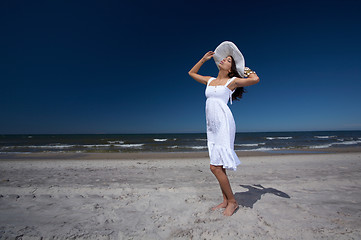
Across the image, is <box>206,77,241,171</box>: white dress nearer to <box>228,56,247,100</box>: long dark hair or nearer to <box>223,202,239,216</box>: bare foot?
<box>228,56,247,100</box>: long dark hair

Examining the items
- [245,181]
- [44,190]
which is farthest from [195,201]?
[44,190]

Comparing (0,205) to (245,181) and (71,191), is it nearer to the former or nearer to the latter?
(71,191)

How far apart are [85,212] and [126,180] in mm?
2187

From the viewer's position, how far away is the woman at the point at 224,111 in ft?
8.05

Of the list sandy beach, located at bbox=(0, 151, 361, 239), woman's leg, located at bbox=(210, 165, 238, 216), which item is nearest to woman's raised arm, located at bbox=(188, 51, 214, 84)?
woman's leg, located at bbox=(210, 165, 238, 216)

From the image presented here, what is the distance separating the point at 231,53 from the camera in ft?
8.77

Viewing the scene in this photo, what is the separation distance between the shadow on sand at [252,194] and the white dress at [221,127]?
1162 millimetres

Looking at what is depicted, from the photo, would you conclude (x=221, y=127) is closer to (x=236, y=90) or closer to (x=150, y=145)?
(x=236, y=90)

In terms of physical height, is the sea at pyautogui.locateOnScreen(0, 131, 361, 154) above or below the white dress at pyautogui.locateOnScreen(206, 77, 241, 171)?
below

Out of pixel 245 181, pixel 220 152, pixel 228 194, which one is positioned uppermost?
pixel 220 152

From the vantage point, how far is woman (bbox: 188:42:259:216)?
2455 millimetres

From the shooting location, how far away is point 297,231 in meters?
2.24

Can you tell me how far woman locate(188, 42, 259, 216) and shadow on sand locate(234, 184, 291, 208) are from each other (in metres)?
0.56

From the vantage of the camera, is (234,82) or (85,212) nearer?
(234,82)
